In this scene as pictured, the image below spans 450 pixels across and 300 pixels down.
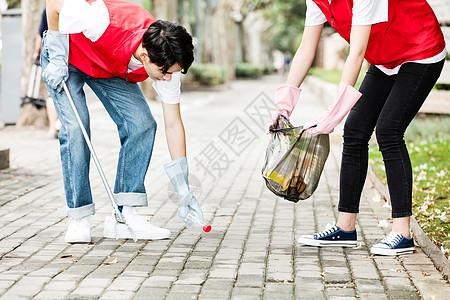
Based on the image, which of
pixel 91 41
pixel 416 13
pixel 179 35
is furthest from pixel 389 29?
pixel 91 41

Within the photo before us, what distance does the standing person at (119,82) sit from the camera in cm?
389

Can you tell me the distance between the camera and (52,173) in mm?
7039

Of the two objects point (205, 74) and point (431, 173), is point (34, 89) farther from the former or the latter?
point (205, 74)

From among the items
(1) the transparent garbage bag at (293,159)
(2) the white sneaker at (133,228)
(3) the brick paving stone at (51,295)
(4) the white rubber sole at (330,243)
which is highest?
(1) the transparent garbage bag at (293,159)

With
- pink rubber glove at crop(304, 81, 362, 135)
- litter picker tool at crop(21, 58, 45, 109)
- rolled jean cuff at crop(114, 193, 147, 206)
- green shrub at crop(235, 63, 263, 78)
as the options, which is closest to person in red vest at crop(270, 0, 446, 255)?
pink rubber glove at crop(304, 81, 362, 135)

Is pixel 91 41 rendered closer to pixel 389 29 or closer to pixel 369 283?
pixel 389 29

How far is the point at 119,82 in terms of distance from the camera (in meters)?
4.29

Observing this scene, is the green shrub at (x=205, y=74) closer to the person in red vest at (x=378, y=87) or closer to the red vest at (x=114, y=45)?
the red vest at (x=114, y=45)

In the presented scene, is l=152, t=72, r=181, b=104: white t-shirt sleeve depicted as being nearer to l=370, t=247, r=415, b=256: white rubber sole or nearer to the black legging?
the black legging

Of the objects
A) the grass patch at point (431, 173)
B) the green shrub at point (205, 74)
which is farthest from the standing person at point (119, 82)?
the green shrub at point (205, 74)

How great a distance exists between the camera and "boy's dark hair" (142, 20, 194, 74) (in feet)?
12.4

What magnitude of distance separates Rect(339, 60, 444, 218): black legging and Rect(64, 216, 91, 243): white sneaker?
4.94ft

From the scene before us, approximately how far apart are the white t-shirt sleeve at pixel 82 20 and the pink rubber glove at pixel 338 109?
1267mm

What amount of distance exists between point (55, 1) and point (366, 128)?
1882 millimetres
